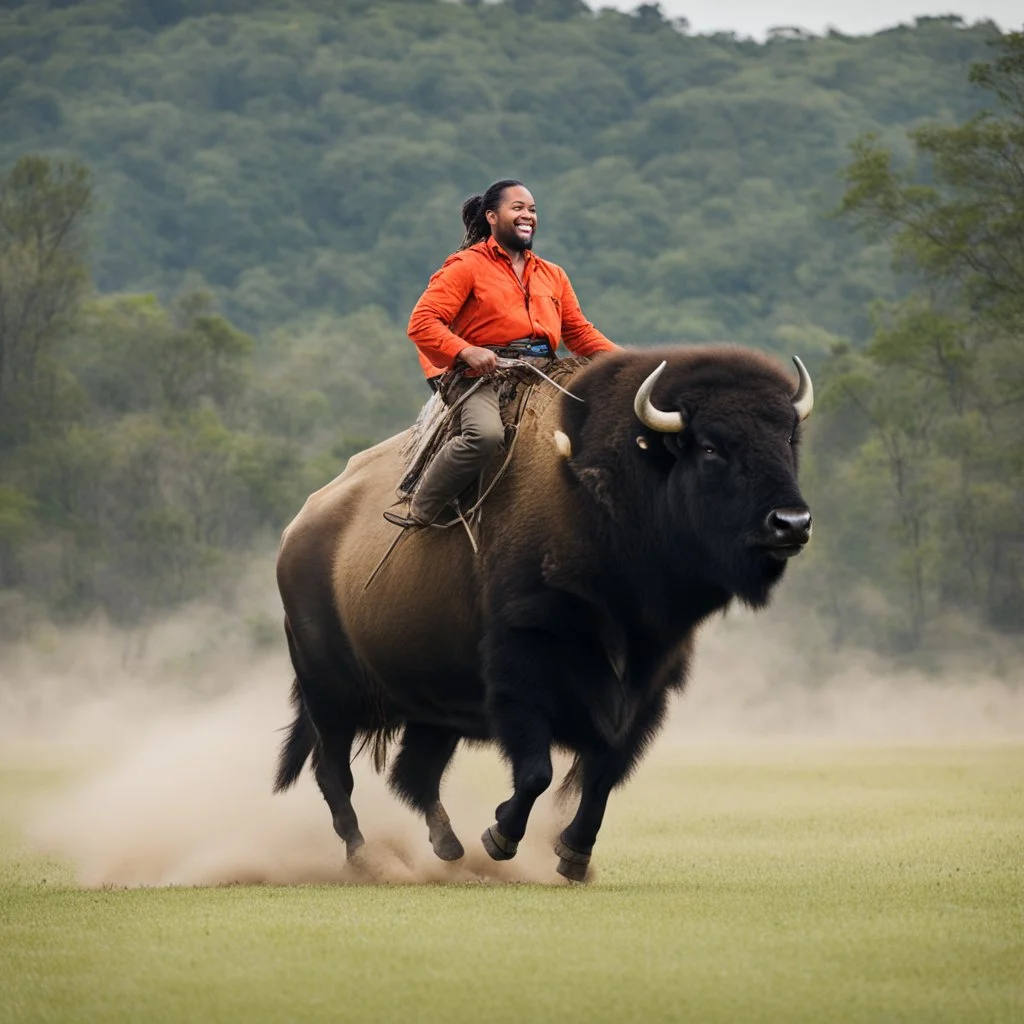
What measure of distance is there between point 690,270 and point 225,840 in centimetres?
8028

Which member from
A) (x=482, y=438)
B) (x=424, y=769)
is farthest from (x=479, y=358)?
(x=424, y=769)

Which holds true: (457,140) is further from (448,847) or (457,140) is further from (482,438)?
(482,438)

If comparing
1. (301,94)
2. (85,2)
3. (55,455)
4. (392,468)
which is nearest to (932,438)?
(55,455)

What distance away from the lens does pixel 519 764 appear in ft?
29.9

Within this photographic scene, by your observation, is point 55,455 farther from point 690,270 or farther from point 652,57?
point 652,57

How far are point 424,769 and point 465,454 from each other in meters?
2.17

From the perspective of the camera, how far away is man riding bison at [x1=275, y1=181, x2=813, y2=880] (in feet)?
29.8

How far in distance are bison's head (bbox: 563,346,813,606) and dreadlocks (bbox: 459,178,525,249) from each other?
119 centimetres

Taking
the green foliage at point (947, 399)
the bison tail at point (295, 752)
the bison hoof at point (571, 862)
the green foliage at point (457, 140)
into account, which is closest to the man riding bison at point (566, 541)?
the bison hoof at point (571, 862)

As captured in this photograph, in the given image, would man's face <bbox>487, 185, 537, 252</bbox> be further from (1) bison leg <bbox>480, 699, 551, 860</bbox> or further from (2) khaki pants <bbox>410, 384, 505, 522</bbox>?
(1) bison leg <bbox>480, 699, 551, 860</bbox>

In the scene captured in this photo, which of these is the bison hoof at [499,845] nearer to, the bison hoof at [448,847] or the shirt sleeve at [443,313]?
the bison hoof at [448,847]

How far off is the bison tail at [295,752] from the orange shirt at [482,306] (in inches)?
96.4

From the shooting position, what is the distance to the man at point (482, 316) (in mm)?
9703

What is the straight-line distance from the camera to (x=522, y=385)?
10062 millimetres
